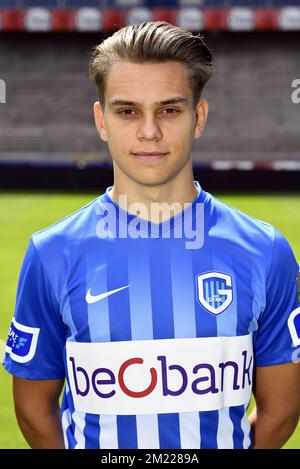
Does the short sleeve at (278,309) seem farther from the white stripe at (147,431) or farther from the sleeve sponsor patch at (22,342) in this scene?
the sleeve sponsor patch at (22,342)

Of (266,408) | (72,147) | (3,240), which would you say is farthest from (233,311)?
(72,147)

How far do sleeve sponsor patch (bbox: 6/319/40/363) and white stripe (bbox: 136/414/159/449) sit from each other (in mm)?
302

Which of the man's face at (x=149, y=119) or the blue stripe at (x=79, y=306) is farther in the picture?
the blue stripe at (x=79, y=306)

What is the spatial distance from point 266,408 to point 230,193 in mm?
13294

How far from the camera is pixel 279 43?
20.4m

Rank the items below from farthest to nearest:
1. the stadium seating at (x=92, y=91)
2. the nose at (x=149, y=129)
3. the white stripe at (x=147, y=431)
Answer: the stadium seating at (x=92, y=91) < the white stripe at (x=147, y=431) < the nose at (x=149, y=129)

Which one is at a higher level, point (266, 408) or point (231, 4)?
point (231, 4)

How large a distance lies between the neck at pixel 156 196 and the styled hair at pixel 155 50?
19cm

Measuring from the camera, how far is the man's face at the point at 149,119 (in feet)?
4.93

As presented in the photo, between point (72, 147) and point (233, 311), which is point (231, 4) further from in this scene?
point (233, 311)

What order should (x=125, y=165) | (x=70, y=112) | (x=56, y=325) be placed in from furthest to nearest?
1. (x=70, y=112)
2. (x=56, y=325)
3. (x=125, y=165)

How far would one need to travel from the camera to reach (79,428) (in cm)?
163

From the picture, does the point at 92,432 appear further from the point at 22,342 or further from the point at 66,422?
the point at 22,342

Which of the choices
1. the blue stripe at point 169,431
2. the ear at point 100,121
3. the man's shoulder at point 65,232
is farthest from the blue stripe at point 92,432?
the ear at point 100,121
